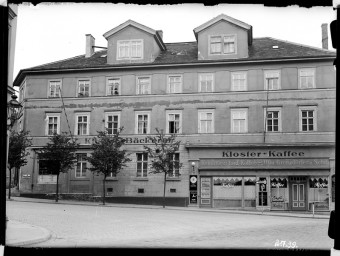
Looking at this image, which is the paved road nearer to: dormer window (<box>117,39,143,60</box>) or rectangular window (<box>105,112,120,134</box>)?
rectangular window (<box>105,112,120,134</box>)

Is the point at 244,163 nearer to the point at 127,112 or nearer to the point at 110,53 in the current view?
the point at 127,112

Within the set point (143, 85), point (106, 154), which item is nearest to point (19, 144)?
point (106, 154)

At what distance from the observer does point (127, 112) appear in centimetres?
2345

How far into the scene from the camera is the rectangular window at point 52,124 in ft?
59.2

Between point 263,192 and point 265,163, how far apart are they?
6.80ft

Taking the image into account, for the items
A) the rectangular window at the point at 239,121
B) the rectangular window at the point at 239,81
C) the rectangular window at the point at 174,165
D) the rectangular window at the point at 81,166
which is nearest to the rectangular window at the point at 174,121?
the rectangular window at the point at 174,165

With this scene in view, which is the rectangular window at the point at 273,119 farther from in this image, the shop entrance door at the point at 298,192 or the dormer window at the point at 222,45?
the dormer window at the point at 222,45

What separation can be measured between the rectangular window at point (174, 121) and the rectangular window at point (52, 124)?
6.81 metres

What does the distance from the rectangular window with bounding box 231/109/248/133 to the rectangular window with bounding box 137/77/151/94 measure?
17.7 feet

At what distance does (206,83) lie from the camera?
25.6 m

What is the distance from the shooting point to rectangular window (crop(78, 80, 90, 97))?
21.4 metres

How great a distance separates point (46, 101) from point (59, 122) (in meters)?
1.99

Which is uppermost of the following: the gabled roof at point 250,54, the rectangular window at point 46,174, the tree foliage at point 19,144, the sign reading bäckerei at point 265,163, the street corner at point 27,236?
the gabled roof at point 250,54

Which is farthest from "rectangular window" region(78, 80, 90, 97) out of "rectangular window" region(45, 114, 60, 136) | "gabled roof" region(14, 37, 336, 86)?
"rectangular window" region(45, 114, 60, 136)
